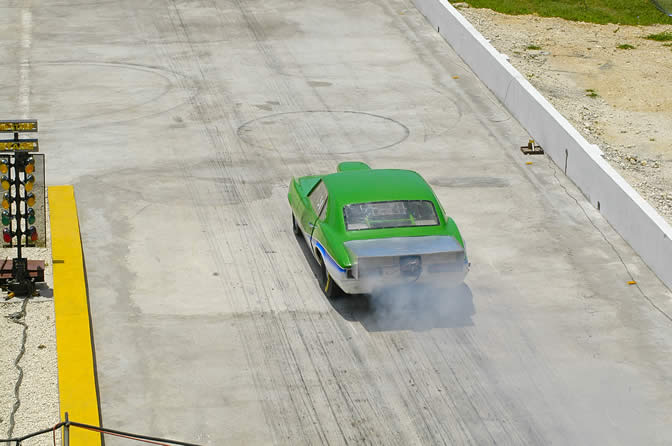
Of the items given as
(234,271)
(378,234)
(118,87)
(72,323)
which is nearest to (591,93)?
(118,87)

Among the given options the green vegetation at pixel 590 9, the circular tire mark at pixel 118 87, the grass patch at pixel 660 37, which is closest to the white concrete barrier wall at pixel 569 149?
the green vegetation at pixel 590 9

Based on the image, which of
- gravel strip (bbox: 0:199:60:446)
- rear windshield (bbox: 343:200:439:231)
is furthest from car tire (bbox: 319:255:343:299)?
gravel strip (bbox: 0:199:60:446)

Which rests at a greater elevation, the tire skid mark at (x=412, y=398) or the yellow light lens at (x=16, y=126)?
the yellow light lens at (x=16, y=126)

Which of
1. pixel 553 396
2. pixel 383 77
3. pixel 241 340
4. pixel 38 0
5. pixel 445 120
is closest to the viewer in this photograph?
pixel 553 396

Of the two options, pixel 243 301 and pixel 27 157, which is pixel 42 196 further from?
pixel 243 301

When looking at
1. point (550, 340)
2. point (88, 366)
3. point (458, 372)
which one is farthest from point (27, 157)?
point (550, 340)

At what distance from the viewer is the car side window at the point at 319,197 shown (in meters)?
13.2

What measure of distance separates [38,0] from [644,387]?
21582mm

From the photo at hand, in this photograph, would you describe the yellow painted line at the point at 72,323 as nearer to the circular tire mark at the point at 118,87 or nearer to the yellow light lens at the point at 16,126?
the yellow light lens at the point at 16,126

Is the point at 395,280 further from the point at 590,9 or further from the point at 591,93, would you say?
the point at 590,9

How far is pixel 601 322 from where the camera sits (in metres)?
12.7

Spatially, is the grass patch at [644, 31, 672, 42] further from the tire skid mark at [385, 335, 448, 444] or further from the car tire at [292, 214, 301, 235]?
the tire skid mark at [385, 335, 448, 444]

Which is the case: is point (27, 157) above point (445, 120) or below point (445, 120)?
above

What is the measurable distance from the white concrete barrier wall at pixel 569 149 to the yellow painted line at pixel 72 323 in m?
7.99
